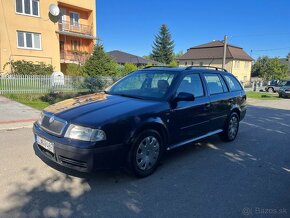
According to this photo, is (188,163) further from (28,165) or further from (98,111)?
(28,165)

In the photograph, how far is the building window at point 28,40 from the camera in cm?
2197

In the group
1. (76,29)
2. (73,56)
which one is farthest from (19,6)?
(73,56)

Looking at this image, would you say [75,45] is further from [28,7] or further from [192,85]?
[192,85]

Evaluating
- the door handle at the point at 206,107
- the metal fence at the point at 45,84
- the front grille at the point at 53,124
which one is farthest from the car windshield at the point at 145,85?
the metal fence at the point at 45,84

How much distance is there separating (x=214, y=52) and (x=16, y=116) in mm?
45947

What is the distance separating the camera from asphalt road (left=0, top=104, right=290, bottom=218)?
302 cm

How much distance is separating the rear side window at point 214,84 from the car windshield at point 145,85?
3.41 feet

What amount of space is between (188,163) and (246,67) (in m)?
51.1

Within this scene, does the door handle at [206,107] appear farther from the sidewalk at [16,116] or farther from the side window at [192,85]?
the sidewalk at [16,116]

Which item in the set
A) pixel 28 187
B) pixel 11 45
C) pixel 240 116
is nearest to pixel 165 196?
pixel 28 187

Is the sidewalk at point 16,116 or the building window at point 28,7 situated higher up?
the building window at point 28,7

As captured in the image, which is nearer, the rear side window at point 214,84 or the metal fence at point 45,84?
the rear side window at point 214,84

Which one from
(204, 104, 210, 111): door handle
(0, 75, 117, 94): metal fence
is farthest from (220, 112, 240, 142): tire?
(0, 75, 117, 94): metal fence

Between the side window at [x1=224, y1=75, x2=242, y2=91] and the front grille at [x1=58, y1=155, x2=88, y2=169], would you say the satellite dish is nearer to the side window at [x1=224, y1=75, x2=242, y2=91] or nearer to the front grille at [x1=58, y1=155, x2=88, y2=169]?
the side window at [x1=224, y1=75, x2=242, y2=91]
